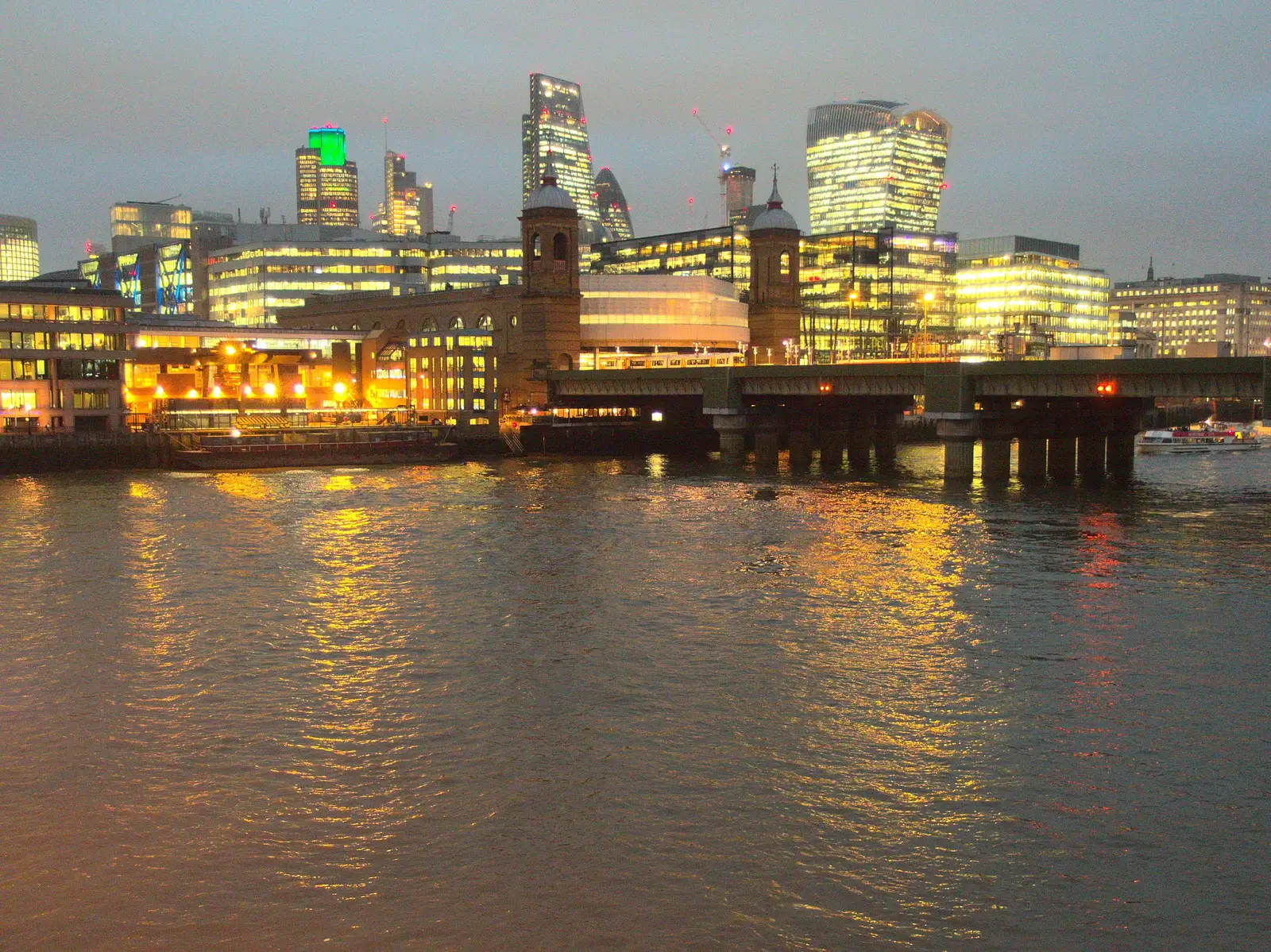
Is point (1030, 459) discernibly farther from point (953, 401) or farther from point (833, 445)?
point (833, 445)

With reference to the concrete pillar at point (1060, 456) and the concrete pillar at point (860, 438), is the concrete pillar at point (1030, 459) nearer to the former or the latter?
the concrete pillar at point (1060, 456)

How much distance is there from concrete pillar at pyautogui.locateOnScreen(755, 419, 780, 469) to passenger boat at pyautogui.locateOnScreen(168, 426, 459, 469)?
30271 mm

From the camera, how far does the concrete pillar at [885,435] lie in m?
122

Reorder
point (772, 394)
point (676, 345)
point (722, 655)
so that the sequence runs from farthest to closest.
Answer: point (676, 345), point (772, 394), point (722, 655)

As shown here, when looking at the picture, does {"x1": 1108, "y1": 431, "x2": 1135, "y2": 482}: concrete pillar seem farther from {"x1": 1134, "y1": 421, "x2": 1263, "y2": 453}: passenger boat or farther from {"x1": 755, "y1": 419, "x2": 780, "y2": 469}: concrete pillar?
{"x1": 1134, "y1": 421, "x2": 1263, "y2": 453}: passenger boat

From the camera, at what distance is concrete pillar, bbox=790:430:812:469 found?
11781 cm

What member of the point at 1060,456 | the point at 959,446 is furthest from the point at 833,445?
the point at 959,446

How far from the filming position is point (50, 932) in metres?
18.8

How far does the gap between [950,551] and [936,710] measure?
2639cm

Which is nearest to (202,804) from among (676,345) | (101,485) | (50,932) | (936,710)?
(50,932)

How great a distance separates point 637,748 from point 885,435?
100 m

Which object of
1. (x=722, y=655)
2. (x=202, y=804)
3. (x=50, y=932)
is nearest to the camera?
(x=50, y=932)

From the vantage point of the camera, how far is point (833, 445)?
11844 centimetres

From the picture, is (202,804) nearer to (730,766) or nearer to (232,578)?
(730,766)
